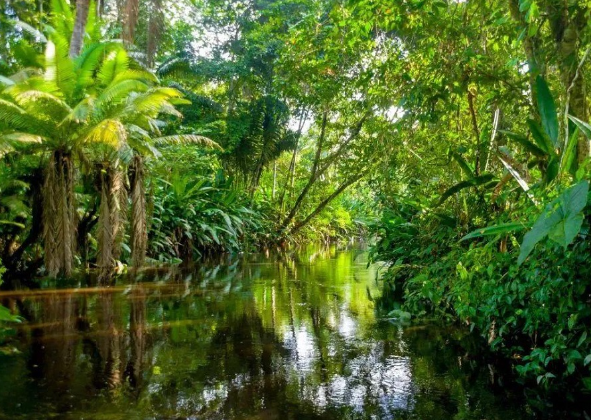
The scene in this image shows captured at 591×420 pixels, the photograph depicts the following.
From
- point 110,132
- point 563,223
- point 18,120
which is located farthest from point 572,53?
point 18,120

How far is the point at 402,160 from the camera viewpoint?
19.6ft

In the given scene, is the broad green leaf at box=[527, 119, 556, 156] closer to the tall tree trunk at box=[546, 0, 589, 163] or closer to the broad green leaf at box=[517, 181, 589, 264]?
the tall tree trunk at box=[546, 0, 589, 163]

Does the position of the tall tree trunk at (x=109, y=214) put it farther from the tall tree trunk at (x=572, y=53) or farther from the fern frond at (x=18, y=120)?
the tall tree trunk at (x=572, y=53)

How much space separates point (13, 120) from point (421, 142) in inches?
235

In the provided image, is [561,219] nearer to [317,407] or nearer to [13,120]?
[317,407]

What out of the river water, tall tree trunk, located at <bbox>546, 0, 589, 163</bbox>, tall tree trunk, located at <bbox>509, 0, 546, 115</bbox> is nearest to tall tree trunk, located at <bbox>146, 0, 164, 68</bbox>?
the river water

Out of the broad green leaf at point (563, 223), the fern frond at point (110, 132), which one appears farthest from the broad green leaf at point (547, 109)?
the fern frond at point (110, 132)

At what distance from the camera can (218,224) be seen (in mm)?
15227

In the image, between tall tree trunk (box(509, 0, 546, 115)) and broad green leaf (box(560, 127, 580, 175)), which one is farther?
tall tree trunk (box(509, 0, 546, 115))

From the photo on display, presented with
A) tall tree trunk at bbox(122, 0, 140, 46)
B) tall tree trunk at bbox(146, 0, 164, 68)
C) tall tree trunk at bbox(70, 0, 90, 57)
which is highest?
tall tree trunk at bbox(146, 0, 164, 68)

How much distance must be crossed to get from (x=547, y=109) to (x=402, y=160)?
2627 mm

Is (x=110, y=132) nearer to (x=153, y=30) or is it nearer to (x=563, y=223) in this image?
(x=563, y=223)

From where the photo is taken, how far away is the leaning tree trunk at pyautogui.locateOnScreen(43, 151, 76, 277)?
24.5ft

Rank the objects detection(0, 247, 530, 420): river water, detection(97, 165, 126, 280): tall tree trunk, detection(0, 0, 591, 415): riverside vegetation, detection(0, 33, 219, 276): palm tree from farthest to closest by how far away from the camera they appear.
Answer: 1. detection(97, 165, 126, 280): tall tree trunk
2. detection(0, 33, 219, 276): palm tree
3. detection(0, 0, 591, 415): riverside vegetation
4. detection(0, 247, 530, 420): river water
